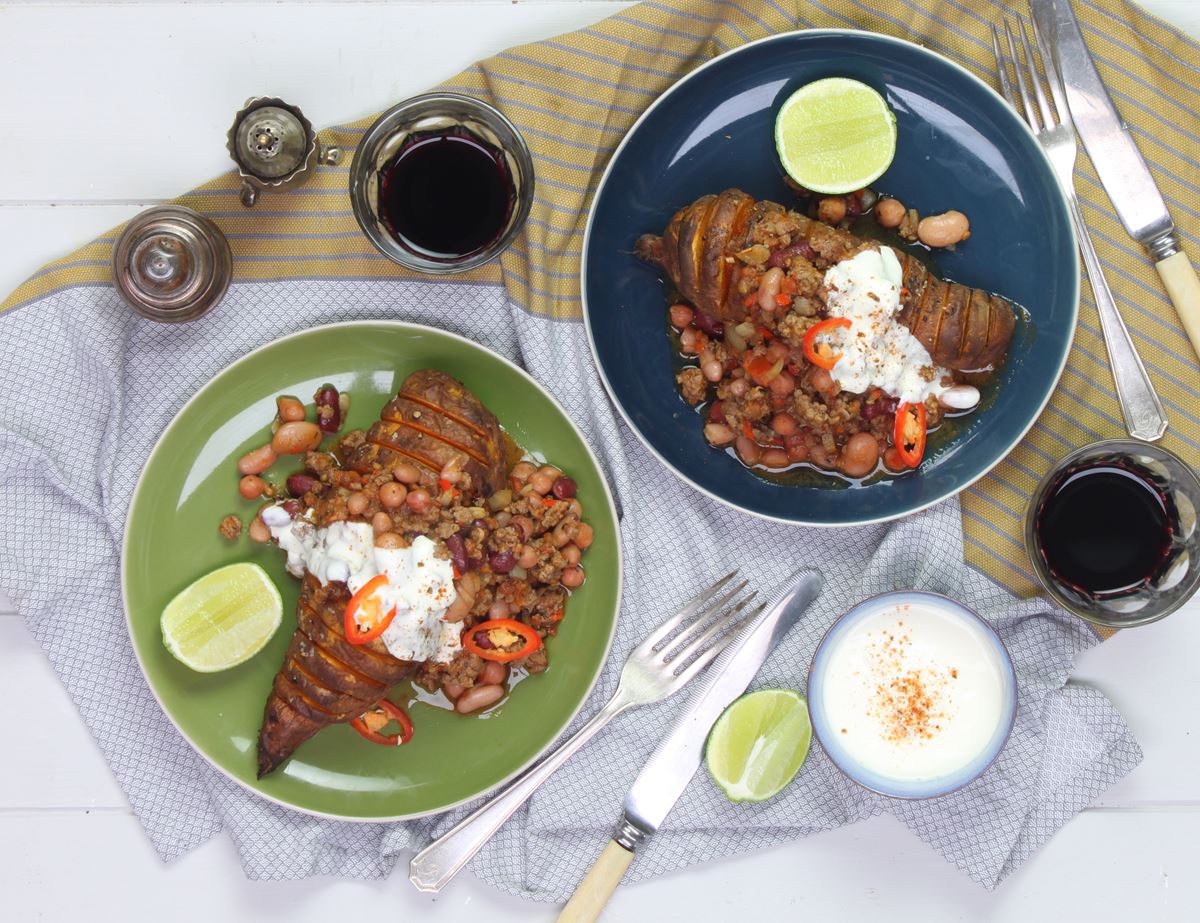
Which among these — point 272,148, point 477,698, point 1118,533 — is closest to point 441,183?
point 272,148

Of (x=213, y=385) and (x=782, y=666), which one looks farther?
(x=782, y=666)

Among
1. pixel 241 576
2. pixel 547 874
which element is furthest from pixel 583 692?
A: pixel 241 576

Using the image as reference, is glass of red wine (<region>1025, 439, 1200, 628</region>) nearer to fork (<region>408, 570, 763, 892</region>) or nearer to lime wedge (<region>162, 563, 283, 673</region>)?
fork (<region>408, 570, 763, 892</region>)

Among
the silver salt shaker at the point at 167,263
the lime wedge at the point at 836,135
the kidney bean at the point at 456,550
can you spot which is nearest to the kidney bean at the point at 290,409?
the silver salt shaker at the point at 167,263

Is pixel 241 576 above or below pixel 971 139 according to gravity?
below

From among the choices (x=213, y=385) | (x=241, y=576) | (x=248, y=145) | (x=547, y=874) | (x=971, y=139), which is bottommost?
(x=547, y=874)

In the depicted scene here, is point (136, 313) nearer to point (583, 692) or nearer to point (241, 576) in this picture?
point (241, 576)
